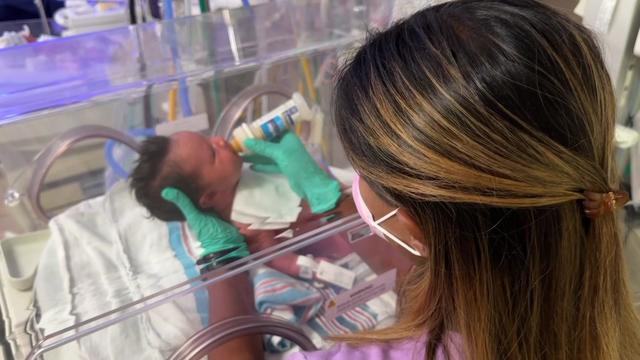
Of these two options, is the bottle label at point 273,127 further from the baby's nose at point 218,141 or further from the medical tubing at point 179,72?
the medical tubing at point 179,72

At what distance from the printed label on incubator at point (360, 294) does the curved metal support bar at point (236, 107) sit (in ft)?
1.78

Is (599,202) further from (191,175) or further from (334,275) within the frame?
(191,175)

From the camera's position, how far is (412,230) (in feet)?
1.67

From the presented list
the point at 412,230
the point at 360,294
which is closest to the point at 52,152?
the point at 360,294

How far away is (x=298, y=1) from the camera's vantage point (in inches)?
54.5

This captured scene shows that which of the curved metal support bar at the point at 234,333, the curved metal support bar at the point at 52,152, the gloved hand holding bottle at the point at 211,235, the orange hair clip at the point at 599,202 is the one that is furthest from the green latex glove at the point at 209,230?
the orange hair clip at the point at 599,202

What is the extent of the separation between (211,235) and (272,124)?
0.38 meters

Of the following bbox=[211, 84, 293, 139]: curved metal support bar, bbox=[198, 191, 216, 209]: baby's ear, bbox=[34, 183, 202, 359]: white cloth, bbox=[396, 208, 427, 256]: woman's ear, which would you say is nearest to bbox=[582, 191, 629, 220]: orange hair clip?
bbox=[396, 208, 427, 256]: woman's ear

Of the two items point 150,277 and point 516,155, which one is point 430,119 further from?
point 150,277

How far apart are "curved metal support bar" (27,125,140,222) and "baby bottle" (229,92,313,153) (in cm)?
30

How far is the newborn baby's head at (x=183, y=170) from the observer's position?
42.1 inches

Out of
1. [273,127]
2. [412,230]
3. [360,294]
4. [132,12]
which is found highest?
[132,12]

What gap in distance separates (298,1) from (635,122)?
2.91 feet

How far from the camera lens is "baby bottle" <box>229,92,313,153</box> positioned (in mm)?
1205
